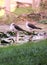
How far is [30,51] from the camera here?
7.98m

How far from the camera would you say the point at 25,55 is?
7.75m

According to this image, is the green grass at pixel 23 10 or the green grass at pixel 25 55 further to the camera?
the green grass at pixel 23 10

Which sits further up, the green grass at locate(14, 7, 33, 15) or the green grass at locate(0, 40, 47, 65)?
the green grass at locate(0, 40, 47, 65)

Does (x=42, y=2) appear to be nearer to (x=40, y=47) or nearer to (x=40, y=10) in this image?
(x=40, y=10)

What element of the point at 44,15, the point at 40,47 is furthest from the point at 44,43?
the point at 44,15

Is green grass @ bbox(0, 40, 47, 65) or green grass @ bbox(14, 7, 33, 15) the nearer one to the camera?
green grass @ bbox(0, 40, 47, 65)

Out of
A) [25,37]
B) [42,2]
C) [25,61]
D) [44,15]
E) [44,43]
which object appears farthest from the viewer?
[42,2]

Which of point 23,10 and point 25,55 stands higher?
point 25,55

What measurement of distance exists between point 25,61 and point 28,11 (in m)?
7.92

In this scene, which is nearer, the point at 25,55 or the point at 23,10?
the point at 25,55

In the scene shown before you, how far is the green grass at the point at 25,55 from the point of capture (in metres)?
7.36

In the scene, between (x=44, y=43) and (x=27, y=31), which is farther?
(x=27, y=31)

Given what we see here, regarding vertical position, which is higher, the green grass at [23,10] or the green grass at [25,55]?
the green grass at [25,55]

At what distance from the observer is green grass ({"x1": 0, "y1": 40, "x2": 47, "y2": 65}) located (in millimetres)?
7359
